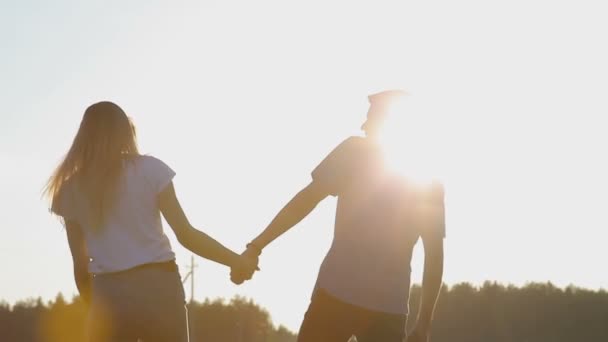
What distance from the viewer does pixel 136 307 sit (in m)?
6.72

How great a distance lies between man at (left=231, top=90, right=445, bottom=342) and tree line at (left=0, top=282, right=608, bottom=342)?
3102cm

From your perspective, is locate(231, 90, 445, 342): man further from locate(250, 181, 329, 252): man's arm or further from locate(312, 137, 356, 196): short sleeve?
locate(250, 181, 329, 252): man's arm

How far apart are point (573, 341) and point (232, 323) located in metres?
12.3

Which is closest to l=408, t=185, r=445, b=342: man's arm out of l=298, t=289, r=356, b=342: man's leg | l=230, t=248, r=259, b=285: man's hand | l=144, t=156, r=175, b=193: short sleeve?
l=298, t=289, r=356, b=342: man's leg

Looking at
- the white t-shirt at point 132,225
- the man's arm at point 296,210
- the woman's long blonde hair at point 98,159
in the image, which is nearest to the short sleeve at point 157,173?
the white t-shirt at point 132,225

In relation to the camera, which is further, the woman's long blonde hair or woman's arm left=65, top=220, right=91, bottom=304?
A: woman's arm left=65, top=220, right=91, bottom=304

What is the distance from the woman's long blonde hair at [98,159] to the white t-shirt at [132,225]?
0.06 m

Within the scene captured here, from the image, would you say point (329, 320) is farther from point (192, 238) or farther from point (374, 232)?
point (192, 238)

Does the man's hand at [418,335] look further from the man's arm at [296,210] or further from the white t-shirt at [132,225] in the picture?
the white t-shirt at [132,225]

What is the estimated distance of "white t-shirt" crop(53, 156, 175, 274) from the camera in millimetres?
6793

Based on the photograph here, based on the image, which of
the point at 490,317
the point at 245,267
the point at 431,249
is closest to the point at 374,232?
the point at 431,249

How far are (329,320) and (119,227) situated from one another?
1399 millimetres

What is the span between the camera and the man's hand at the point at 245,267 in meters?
8.54

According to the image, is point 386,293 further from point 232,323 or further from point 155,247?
point 232,323
